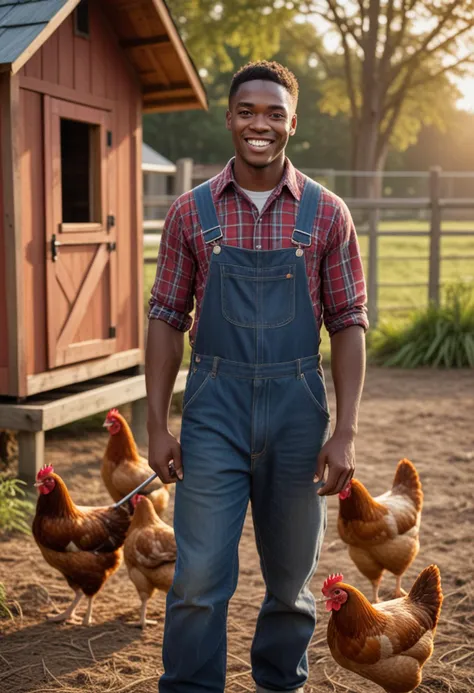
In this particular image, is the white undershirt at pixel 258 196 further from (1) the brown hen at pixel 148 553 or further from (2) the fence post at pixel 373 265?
(2) the fence post at pixel 373 265

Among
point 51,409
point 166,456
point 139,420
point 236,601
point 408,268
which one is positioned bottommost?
point 236,601

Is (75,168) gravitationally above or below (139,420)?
above

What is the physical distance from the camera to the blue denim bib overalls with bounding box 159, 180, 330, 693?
2793 millimetres

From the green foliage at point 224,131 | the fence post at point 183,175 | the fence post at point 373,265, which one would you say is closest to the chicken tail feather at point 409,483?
the fence post at point 183,175

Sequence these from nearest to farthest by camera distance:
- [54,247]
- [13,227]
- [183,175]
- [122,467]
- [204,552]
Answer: [204,552]
[122,467]
[13,227]
[54,247]
[183,175]

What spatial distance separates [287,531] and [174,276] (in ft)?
3.02

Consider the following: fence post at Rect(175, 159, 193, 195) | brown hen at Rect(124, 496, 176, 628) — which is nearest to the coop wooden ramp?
brown hen at Rect(124, 496, 176, 628)

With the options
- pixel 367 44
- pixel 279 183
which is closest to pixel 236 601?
pixel 279 183

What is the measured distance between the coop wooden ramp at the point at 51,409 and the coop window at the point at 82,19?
2.66 meters

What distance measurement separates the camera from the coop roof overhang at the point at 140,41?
5688mm

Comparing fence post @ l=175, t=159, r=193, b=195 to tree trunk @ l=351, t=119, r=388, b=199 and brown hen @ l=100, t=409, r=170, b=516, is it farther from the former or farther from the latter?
tree trunk @ l=351, t=119, r=388, b=199

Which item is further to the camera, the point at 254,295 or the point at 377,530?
the point at 377,530

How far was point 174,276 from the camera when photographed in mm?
2951

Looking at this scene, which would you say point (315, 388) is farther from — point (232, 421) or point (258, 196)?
point (258, 196)
